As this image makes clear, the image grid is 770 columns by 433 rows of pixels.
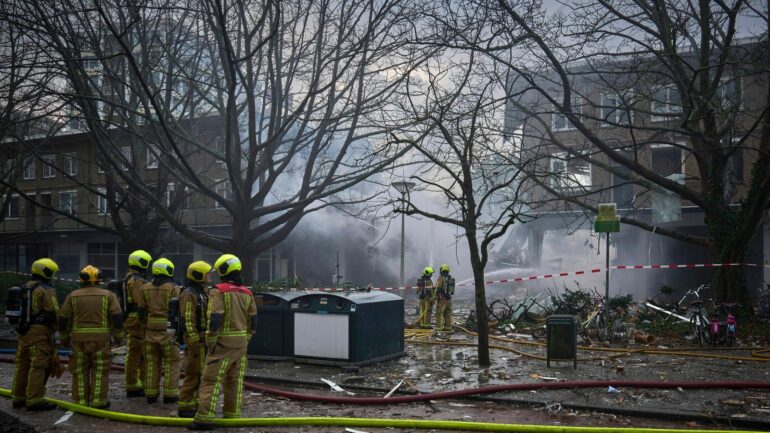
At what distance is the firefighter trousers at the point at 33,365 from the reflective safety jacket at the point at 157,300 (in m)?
1.14

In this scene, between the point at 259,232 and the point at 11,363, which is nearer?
the point at 11,363

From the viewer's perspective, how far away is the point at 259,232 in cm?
1540

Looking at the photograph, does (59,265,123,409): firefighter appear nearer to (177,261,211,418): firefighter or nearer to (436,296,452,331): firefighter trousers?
(177,261,211,418): firefighter

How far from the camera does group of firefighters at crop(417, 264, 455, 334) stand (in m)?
15.2

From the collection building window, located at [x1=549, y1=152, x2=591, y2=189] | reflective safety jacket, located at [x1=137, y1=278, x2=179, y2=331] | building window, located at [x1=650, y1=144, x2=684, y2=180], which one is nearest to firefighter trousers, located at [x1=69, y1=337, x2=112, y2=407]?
reflective safety jacket, located at [x1=137, y1=278, x2=179, y2=331]

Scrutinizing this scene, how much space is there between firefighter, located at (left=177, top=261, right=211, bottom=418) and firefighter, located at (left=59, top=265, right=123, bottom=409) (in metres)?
0.97

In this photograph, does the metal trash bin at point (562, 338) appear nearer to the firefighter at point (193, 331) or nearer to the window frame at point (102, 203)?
the firefighter at point (193, 331)

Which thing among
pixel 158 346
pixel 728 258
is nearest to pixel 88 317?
pixel 158 346

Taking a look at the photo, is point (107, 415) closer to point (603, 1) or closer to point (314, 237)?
point (603, 1)

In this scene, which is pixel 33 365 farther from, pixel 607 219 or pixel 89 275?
pixel 607 219

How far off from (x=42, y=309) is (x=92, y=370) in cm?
96

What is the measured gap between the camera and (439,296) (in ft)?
49.8

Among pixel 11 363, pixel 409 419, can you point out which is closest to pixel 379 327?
pixel 409 419

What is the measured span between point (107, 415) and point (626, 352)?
8353 mm
